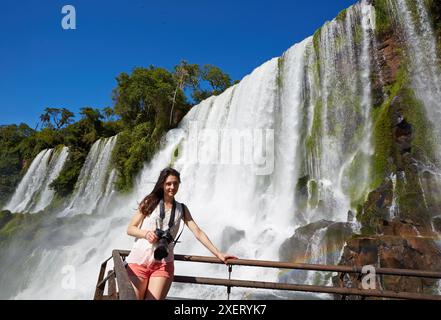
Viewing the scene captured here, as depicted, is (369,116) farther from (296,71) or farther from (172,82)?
(172,82)

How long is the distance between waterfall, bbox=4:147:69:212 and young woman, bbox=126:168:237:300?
31158mm

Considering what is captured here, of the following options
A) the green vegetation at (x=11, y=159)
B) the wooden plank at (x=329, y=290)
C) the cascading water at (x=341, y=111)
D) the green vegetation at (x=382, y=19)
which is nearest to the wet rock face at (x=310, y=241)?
the cascading water at (x=341, y=111)

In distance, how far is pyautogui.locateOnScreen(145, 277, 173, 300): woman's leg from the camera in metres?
2.39

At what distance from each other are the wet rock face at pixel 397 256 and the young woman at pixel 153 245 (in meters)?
4.73

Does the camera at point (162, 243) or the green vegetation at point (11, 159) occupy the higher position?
the green vegetation at point (11, 159)

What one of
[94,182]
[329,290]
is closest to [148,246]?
[329,290]

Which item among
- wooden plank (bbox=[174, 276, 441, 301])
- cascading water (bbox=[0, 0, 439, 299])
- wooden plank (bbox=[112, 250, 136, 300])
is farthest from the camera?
cascading water (bbox=[0, 0, 439, 299])

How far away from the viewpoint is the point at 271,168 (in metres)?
15.6

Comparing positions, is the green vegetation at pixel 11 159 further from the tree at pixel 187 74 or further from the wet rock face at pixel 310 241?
the wet rock face at pixel 310 241

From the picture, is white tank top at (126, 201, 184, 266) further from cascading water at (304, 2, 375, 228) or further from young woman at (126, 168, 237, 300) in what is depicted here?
cascading water at (304, 2, 375, 228)

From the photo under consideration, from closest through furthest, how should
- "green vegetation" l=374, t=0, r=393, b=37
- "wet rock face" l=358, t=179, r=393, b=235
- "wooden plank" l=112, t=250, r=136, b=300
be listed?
"wooden plank" l=112, t=250, r=136, b=300 < "wet rock face" l=358, t=179, r=393, b=235 < "green vegetation" l=374, t=0, r=393, b=37

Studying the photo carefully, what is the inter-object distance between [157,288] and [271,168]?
13.6 metres

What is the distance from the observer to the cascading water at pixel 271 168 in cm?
1174

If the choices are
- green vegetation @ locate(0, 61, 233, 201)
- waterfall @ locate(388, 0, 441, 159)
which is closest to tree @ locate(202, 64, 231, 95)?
green vegetation @ locate(0, 61, 233, 201)
